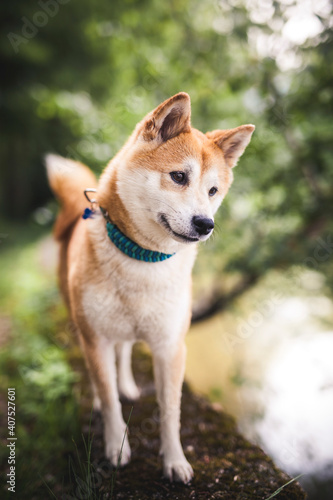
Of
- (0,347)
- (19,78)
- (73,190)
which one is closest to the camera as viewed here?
(73,190)

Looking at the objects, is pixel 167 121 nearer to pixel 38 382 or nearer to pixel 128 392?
pixel 128 392

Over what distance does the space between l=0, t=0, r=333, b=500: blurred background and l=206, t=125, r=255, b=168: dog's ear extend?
0.52 meters

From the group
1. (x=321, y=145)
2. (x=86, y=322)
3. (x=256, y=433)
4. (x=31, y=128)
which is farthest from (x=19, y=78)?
(x=256, y=433)

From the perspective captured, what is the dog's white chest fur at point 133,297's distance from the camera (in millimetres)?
1580

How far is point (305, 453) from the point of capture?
205 cm

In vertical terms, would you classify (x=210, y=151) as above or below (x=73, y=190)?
above

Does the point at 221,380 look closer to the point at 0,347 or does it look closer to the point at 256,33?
the point at 0,347

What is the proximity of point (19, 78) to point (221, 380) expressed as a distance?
278 inches

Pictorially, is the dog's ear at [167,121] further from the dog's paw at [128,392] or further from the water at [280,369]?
the water at [280,369]

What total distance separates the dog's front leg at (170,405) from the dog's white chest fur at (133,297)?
0.10 m
